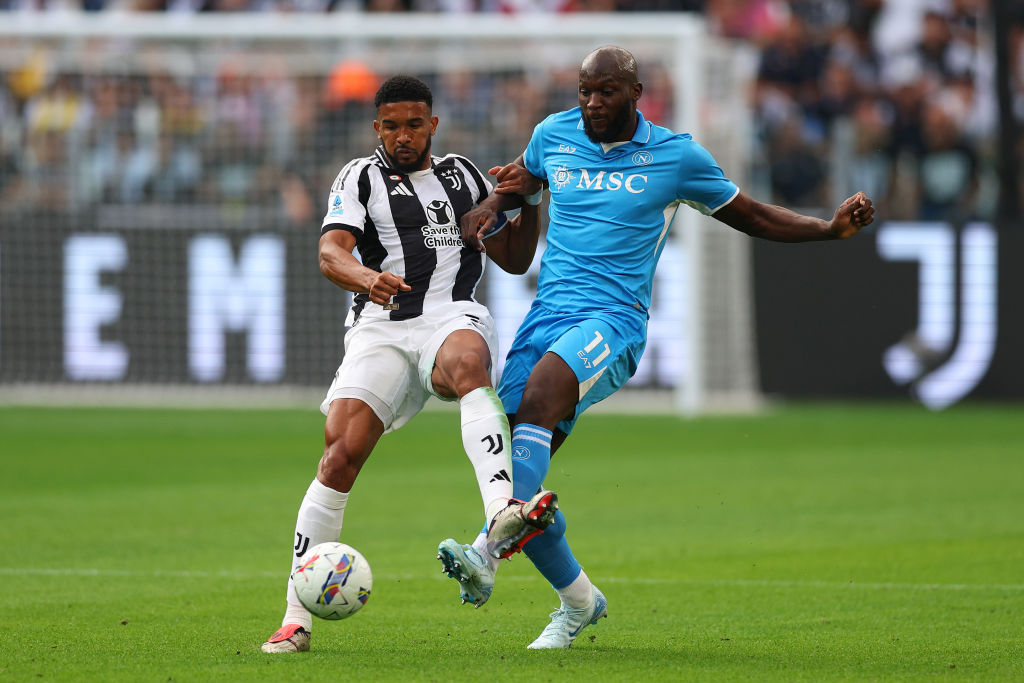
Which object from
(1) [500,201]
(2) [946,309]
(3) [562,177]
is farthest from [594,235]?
(2) [946,309]

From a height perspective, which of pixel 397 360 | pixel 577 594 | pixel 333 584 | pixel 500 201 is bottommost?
pixel 577 594

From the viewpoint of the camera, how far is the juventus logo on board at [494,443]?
20.1 ft

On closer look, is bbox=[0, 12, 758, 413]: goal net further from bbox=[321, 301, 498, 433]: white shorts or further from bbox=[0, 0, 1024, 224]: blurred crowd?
bbox=[321, 301, 498, 433]: white shorts

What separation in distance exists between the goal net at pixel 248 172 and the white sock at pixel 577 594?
10.8 metres

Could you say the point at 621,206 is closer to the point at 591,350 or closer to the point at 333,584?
the point at 591,350

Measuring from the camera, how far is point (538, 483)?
6.32 meters

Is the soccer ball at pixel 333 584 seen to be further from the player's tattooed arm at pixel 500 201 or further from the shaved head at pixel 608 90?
the shaved head at pixel 608 90

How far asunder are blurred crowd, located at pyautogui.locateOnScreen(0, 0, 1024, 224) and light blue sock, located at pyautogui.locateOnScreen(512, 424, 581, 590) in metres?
12.3

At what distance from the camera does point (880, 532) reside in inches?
394

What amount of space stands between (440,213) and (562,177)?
552mm

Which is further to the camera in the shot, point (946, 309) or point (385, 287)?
point (946, 309)

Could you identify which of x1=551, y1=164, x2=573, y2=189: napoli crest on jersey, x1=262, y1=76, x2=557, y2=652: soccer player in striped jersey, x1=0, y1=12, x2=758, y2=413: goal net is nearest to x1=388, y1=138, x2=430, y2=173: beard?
x1=262, y1=76, x2=557, y2=652: soccer player in striped jersey

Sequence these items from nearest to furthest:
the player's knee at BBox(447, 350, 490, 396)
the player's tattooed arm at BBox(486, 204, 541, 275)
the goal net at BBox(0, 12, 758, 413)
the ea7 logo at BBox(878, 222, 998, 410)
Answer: the player's knee at BBox(447, 350, 490, 396), the player's tattooed arm at BBox(486, 204, 541, 275), the ea7 logo at BBox(878, 222, 998, 410), the goal net at BBox(0, 12, 758, 413)

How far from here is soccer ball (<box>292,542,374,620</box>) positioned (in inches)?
233
